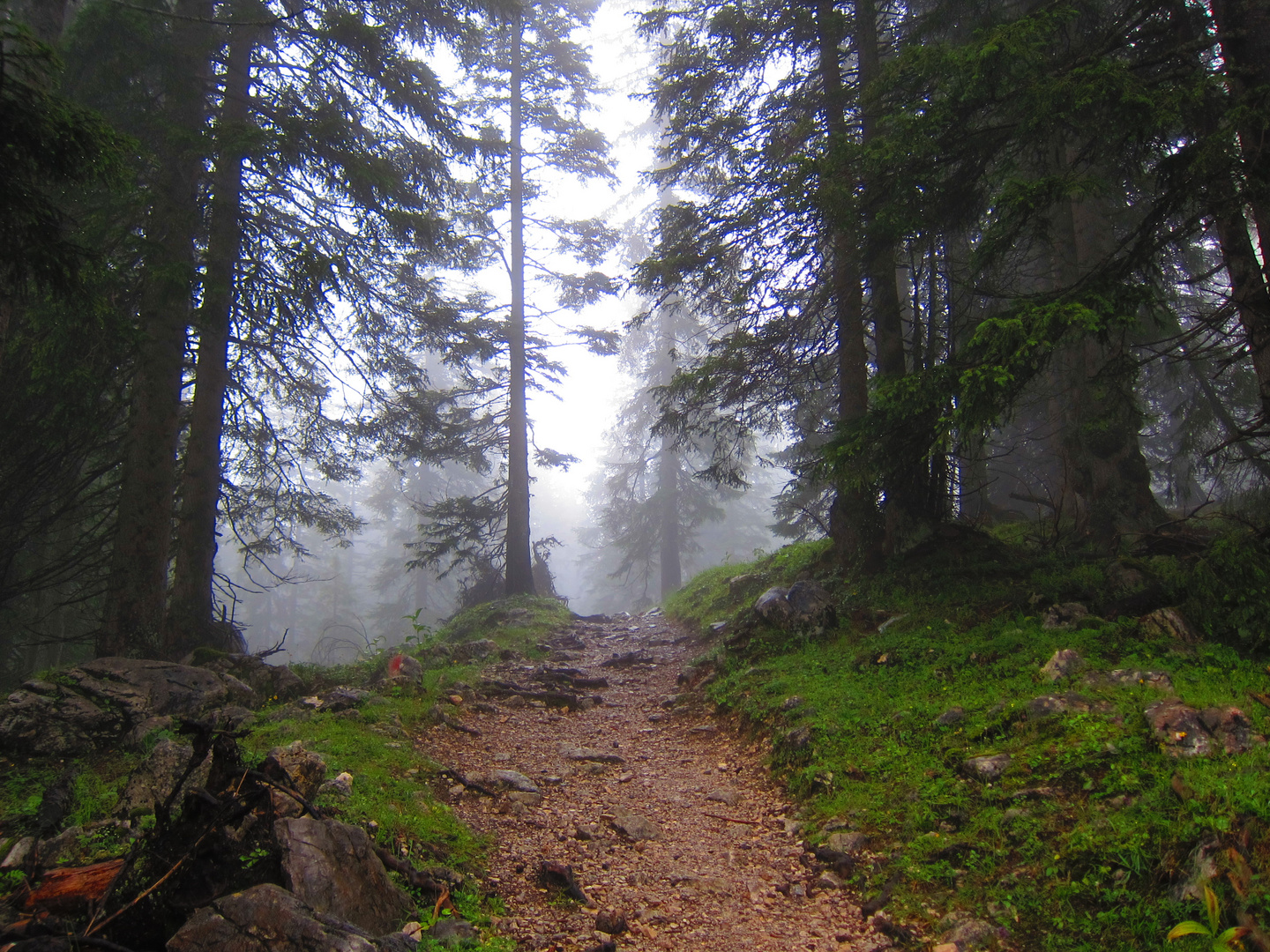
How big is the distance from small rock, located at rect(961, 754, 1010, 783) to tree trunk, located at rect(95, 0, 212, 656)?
26.6 feet

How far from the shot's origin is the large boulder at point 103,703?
175 inches

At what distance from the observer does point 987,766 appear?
418cm

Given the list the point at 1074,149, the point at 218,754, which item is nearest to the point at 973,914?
the point at 218,754

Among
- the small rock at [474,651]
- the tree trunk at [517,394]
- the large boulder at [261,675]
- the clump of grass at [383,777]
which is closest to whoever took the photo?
the clump of grass at [383,777]

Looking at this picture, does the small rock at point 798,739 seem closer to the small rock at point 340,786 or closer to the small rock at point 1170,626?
the small rock at point 1170,626

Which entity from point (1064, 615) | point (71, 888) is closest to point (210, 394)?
point (71, 888)

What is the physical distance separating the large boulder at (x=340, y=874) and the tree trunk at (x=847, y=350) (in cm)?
697

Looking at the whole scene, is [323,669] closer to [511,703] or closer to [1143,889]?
[511,703]

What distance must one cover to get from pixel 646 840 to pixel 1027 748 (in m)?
2.60

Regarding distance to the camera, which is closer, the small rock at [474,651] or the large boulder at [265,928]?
the large boulder at [265,928]

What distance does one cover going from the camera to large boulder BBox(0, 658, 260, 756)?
175 inches

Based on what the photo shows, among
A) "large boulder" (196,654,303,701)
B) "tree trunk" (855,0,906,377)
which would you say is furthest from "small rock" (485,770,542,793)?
"tree trunk" (855,0,906,377)

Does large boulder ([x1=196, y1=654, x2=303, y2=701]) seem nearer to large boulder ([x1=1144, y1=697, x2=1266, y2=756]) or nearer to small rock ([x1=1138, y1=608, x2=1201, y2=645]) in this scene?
large boulder ([x1=1144, y1=697, x2=1266, y2=756])

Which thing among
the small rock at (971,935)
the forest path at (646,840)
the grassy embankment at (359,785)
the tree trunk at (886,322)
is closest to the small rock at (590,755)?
the forest path at (646,840)
